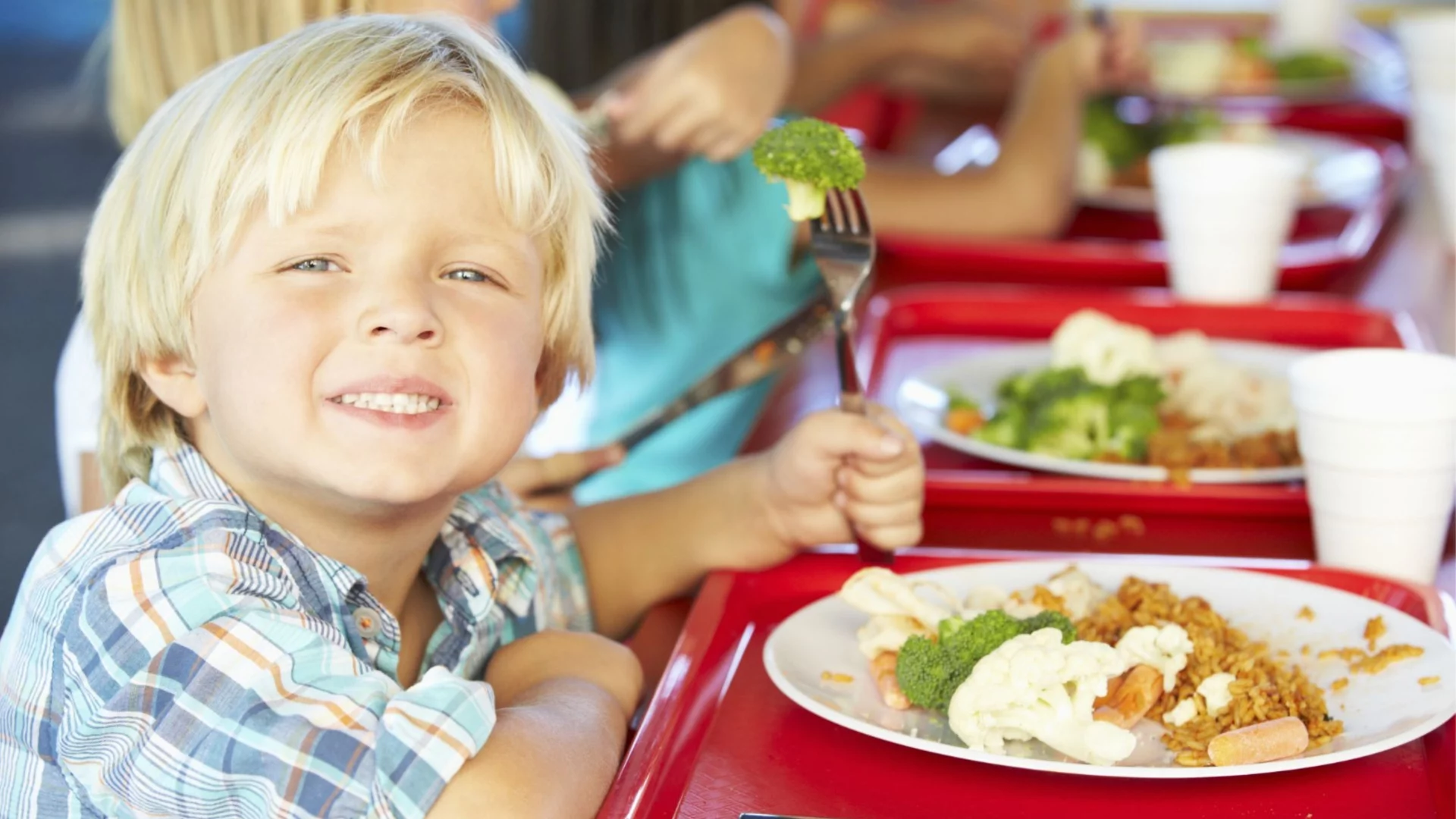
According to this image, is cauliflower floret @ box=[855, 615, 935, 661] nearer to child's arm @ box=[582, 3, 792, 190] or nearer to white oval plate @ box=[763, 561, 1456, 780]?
white oval plate @ box=[763, 561, 1456, 780]

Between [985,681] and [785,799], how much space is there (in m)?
0.13

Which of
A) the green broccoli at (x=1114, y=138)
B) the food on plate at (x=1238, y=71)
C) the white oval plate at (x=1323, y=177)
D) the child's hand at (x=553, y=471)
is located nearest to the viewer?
the child's hand at (x=553, y=471)

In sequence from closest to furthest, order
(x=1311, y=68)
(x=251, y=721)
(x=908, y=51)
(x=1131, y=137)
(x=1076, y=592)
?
(x=251, y=721) < (x=1076, y=592) < (x=1131, y=137) < (x=908, y=51) < (x=1311, y=68)

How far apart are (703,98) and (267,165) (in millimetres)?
771

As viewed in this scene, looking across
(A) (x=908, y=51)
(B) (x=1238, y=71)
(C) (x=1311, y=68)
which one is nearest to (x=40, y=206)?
(A) (x=908, y=51)

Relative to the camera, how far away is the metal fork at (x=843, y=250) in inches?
49.2

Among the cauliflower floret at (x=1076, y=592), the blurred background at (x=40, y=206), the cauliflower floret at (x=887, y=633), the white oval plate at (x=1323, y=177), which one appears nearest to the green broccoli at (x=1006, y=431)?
the cauliflower floret at (x=1076, y=592)

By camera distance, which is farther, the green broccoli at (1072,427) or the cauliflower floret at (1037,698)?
the green broccoli at (1072,427)

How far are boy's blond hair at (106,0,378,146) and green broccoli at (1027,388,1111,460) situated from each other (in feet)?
2.31

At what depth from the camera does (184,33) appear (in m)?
1.50

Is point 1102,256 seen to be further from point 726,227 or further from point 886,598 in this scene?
point 886,598

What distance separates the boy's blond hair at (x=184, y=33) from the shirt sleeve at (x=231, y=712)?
2.25 ft

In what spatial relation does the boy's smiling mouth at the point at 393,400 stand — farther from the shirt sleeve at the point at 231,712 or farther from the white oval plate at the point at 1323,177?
the white oval plate at the point at 1323,177

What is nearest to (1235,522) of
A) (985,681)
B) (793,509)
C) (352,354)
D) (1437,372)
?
(1437,372)
